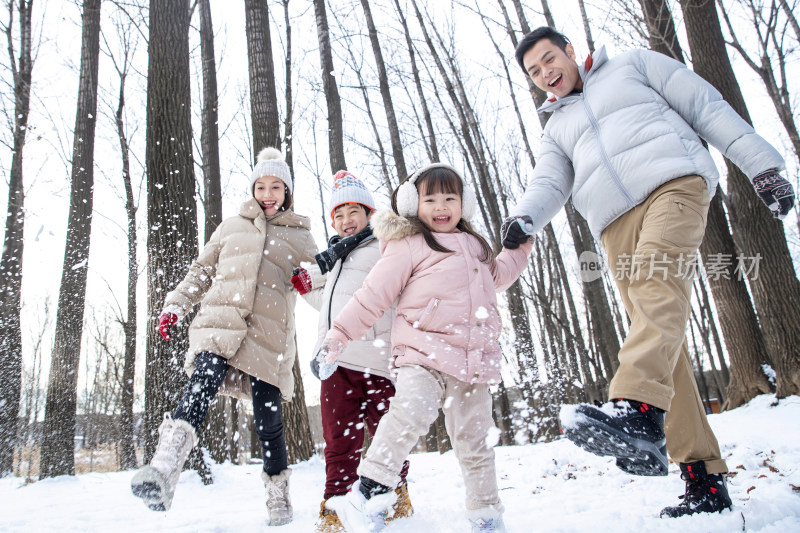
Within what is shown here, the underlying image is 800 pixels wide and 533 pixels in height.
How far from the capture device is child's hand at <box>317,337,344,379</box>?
183 centimetres

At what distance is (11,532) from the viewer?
7.64 feet

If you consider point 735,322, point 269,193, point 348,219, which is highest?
point 269,193

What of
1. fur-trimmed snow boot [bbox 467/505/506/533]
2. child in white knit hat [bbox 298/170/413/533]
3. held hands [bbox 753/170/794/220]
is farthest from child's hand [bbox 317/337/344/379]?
held hands [bbox 753/170/794/220]

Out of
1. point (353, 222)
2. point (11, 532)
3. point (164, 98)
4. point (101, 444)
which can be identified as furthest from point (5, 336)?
point (101, 444)

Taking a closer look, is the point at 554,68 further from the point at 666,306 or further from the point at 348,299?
the point at 348,299

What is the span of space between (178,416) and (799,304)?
6452 mm

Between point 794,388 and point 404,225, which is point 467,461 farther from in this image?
point 794,388

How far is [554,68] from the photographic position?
2396 mm

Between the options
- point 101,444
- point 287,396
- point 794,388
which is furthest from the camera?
point 101,444

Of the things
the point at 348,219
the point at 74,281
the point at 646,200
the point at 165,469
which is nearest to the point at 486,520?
the point at 165,469

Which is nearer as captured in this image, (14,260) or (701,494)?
(701,494)

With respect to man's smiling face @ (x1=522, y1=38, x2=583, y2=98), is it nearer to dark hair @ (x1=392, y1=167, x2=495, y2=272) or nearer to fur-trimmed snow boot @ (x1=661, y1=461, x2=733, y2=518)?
dark hair @ (x1=392, y1=167, x2=495, y2=272)

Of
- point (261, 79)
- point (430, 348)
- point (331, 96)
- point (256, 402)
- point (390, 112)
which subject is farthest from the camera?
point (390, 112)

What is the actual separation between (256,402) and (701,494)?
6.96 ft
